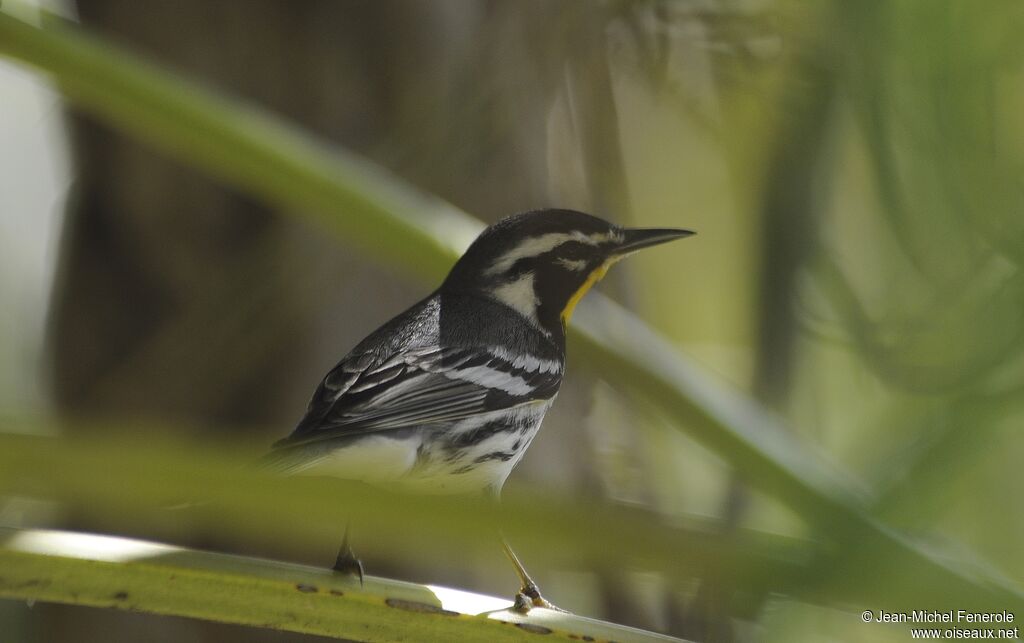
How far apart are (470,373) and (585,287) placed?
Result: 0.95 ft

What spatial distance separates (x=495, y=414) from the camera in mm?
1656

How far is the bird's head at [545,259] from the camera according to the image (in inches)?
69.2

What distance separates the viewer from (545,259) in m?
1.83

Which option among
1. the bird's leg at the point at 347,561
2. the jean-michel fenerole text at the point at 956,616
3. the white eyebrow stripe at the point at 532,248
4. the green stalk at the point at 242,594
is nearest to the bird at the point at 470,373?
the white eyebrow stripe at the point at 532,248

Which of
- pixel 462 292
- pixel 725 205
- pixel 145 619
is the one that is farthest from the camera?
pixel 725 205

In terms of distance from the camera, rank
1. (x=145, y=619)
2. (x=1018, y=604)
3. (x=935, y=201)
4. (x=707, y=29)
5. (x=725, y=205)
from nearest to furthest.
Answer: (x=1018, y=604) < (x=935, y=201) < (x=707, y=29) < (x=145, y=619) < (x=725, y=205)

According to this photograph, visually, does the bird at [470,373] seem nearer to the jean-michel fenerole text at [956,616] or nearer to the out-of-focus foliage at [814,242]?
the out-of-focus foliage at [814,242]

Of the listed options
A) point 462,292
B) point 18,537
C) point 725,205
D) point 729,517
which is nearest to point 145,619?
point 462,292

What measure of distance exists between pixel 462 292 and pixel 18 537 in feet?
3.25

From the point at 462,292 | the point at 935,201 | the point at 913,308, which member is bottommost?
the point at 462,292

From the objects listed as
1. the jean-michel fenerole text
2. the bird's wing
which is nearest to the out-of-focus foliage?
the jean-michel fenerole text

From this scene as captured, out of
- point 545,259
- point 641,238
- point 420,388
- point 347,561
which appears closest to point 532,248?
point 545,259

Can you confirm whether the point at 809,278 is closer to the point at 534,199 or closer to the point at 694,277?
the point at 534,199

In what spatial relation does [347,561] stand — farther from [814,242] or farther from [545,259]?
[814,242]
